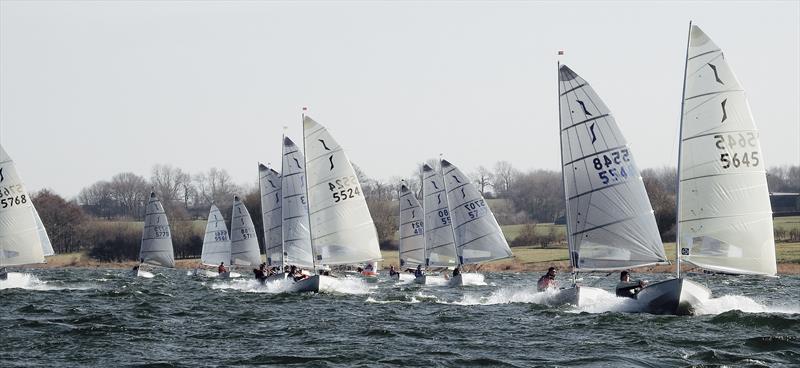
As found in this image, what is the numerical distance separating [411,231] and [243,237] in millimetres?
16702

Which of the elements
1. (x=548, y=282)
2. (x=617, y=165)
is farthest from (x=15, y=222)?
(x=617, y=165)

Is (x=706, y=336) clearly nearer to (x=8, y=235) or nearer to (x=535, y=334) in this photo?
(x=535, y=334)

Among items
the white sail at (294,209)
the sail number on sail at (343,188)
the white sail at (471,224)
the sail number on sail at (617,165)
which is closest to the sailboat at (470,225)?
the white sail at (471,224)

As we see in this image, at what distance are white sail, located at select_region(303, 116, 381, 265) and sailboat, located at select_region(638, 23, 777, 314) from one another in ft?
62.1

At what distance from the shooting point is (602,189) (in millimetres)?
32844

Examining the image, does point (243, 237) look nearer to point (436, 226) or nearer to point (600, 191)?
point (436, 226)

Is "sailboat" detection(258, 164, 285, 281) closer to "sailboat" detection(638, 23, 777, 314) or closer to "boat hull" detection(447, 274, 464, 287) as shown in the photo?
"boat hull" detection(447, 274, 464, 287)

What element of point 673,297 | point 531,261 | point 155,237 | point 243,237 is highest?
point 155,237

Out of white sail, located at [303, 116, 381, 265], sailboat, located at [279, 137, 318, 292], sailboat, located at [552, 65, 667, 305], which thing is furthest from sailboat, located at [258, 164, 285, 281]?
sailboat, located at [552, 65, 667, 305]

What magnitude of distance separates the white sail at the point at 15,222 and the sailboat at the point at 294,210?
36.8ft

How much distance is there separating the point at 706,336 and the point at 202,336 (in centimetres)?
1244

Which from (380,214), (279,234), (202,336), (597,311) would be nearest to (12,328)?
(202,336)

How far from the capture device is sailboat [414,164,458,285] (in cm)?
5934

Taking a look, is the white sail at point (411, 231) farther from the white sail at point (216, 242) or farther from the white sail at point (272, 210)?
the white sail at point (216, 242)
